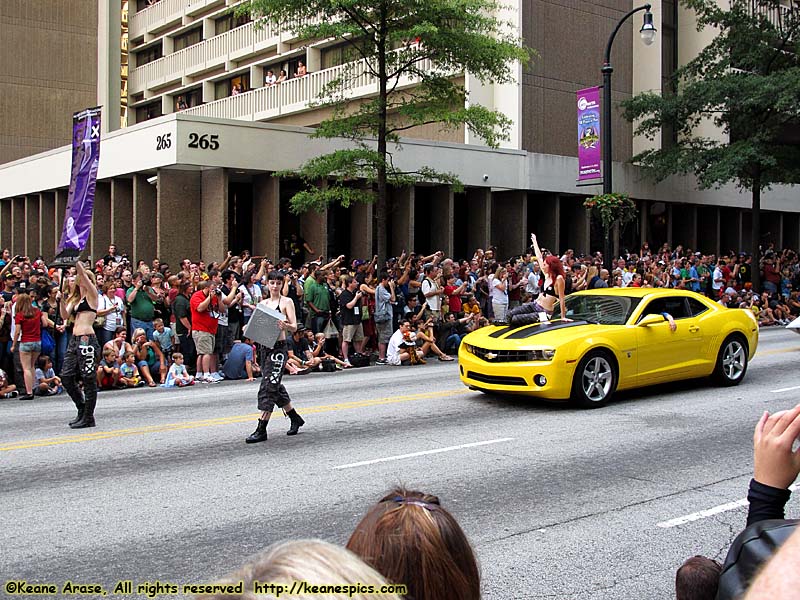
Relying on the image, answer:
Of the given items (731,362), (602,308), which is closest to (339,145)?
(602,308)

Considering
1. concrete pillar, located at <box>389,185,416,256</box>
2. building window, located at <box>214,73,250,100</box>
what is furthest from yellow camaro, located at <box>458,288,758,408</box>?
building window, located at <box>214,73,250,100</box>

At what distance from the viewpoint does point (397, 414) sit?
11.6 metres

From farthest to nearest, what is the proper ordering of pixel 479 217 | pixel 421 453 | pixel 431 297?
pixel 479 217 < pixel 431 297 < pixel 421 453

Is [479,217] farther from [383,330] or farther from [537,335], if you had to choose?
[537,335]

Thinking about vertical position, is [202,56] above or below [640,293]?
above

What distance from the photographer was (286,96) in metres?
37.4

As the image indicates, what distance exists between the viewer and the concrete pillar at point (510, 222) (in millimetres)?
31016

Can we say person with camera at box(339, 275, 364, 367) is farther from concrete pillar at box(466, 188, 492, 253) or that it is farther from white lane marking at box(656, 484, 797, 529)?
concrete pillar at box(466, 188, 492, 253)

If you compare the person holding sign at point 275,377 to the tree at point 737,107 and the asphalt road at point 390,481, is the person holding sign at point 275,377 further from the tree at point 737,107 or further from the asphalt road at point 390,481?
the tree at point 737,107

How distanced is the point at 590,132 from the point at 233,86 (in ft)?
77.6

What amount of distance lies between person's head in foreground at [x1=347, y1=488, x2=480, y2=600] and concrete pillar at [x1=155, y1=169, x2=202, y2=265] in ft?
77.1

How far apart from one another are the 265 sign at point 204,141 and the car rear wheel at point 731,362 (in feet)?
50.3

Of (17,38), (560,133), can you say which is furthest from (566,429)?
(17,38)

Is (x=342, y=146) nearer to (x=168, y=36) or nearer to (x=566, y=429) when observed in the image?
(x=566, y=429)
